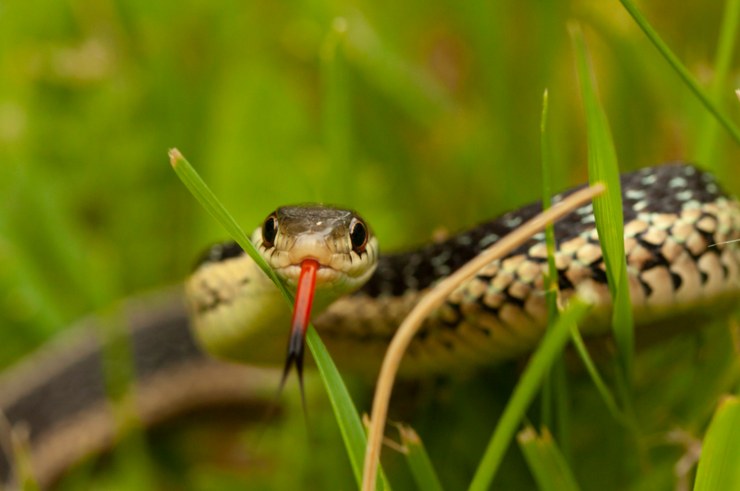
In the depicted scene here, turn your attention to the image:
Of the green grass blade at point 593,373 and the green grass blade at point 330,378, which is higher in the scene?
the green grass blade at point 330,378

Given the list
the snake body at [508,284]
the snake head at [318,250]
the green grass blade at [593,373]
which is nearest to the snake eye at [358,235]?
the snake head at [318,250]

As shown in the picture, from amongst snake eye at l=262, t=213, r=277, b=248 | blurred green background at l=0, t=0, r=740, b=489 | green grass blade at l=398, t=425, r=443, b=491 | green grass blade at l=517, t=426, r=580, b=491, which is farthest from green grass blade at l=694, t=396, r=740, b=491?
blurred green background at l=0, t=0, r=740, b=489

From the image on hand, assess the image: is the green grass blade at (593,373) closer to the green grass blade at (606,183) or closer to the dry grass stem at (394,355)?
the green grass blade at (606,183)

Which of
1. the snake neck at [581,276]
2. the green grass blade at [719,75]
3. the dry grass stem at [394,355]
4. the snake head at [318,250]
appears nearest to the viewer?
the dry grass stem at [394,355]

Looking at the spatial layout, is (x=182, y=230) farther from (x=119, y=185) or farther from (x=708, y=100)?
(x=708, y=100)

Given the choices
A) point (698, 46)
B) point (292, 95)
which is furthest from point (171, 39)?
point (698, 46)
